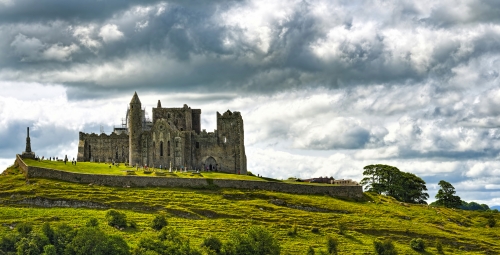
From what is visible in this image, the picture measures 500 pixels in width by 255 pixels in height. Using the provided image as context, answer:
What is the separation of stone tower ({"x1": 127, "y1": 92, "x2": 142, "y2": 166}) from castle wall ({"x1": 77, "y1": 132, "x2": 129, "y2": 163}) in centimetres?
742

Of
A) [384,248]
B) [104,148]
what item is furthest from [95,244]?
[104,148]

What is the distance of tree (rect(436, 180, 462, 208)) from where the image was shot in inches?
7028

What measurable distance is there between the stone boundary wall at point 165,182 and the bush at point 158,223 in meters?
19.6

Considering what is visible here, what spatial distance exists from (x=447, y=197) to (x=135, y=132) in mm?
69905

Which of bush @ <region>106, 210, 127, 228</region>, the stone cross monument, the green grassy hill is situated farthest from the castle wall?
bush @ <region>106, 210, 127, 228</region>

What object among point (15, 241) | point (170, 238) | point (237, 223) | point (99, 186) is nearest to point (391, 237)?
point (237, 223)

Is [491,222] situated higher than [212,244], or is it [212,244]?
[491,222]

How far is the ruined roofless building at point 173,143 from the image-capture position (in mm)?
159500

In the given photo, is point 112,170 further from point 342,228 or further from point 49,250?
point 49,250

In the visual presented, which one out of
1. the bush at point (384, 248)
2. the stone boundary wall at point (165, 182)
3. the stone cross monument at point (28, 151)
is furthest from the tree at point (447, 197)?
the stone cross monument at point (28, 151)

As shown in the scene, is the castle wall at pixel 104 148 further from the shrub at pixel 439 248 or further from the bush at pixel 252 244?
the shrub at pixel 439 248

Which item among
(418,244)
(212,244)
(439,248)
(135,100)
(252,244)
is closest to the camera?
(212,244)

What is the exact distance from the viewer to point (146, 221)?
394 ft

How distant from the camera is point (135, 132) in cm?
16050
